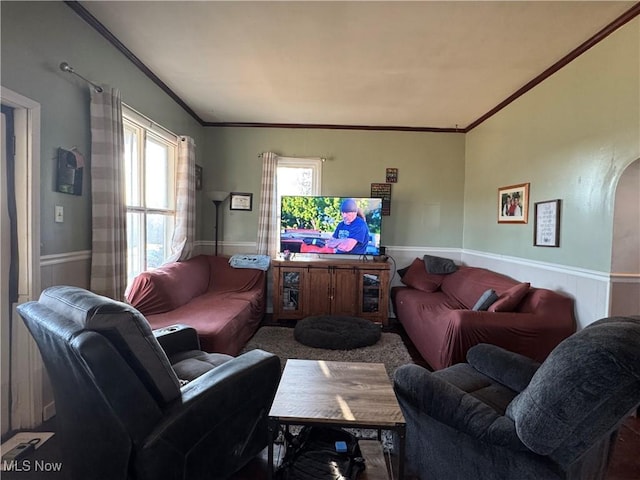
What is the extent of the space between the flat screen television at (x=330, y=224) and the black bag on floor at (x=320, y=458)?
2.64m

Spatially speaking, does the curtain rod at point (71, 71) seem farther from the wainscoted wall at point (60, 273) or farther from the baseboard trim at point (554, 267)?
the baseboard trim at point (554, 267)

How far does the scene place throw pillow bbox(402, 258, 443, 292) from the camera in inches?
158

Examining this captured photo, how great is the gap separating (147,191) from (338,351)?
248 cm

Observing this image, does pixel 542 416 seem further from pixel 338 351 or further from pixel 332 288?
pixel 332 288

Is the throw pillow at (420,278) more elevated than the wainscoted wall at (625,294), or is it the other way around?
the wainscoted wall at (625,294)

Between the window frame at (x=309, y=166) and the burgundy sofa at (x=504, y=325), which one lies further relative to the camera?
the window frame at (x=309, y=166)

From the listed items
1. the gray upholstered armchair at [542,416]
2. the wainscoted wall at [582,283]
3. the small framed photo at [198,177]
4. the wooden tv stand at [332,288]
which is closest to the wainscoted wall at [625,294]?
the wainscoted wall at [582,283]

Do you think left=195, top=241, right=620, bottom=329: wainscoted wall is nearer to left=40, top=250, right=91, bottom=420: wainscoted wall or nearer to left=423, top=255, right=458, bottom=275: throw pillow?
left=423, top=255, right=458, bottom=275: throw pillow

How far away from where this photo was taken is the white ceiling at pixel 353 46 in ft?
6.71

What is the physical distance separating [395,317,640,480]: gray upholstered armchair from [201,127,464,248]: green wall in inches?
121

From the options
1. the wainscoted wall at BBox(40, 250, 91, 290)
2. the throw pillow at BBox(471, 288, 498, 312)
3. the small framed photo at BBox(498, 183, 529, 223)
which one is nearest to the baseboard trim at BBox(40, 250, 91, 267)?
the wainscoted wall at BBox(40, 250, 91, 290)

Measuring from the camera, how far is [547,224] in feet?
9.18

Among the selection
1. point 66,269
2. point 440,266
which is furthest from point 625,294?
point 66,269

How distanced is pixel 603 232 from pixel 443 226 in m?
2.25
